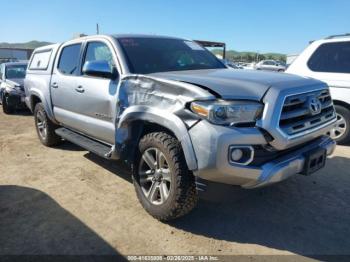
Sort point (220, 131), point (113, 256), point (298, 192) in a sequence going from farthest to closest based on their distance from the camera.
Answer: point (298, 192)
point (113, 256)
point (220, 131)

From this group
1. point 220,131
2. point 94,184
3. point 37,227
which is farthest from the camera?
point 94,184

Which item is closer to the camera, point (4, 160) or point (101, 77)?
point (101, 77)

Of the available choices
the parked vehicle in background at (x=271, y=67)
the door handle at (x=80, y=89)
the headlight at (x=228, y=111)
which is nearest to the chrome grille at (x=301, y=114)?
the headlight at (x=228, y=111)

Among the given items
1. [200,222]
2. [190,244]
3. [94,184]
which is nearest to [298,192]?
[200,222]

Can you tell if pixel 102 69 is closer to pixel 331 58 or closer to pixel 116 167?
pixel 116 167

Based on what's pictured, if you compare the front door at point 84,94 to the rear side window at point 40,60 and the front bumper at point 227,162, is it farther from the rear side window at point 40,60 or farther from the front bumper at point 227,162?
the front bumper at point 227,162

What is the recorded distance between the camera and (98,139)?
4531 millimetres

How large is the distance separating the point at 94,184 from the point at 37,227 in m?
1.15

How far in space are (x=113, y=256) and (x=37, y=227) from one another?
38.6 inches

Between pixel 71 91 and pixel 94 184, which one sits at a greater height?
pixel 71 91

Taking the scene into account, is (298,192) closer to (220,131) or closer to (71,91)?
(220,131)

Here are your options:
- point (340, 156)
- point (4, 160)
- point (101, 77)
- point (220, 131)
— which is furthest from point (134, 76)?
point (340, 156)

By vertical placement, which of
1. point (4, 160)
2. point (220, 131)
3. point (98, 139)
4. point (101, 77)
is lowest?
point (4, 160)

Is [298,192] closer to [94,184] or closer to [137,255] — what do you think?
[137,255]
